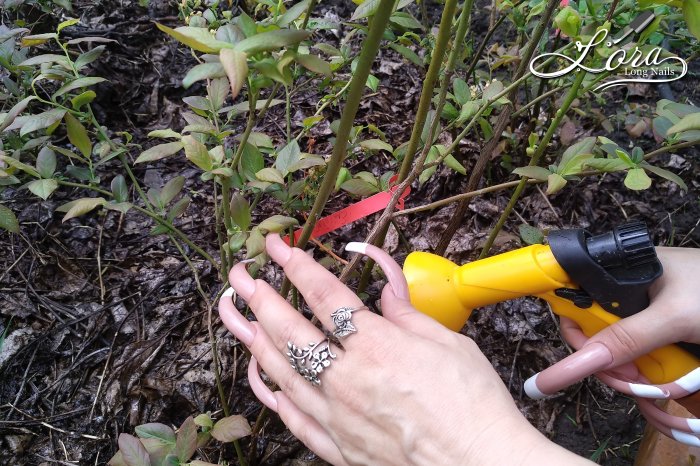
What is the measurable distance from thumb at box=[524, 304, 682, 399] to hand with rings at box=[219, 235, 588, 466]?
0.24m

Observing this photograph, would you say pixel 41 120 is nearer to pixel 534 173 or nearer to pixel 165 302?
pixel 165 302

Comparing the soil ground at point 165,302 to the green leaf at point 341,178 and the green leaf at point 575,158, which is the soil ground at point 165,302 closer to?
the green leaf at point 341,178

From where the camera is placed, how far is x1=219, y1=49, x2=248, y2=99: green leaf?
52 centimetres

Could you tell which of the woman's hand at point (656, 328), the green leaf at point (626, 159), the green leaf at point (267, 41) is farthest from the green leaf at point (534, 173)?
the green leaf at point (267, 41)

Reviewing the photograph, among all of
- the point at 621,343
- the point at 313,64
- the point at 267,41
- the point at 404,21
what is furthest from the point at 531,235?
the point at 267,41

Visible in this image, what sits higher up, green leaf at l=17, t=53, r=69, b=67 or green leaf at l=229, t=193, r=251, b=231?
green leaf at l=17, t=53, r=69, b=67

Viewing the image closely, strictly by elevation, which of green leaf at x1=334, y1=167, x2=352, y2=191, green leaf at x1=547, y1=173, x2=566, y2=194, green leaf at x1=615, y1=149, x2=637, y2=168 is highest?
green leaf at x1=615, y1=149, x2=637, y2=168

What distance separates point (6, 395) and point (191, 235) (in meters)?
0.65

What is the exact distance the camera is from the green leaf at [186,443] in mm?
916

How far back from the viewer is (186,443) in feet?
3.02

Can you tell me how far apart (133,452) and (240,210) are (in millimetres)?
470

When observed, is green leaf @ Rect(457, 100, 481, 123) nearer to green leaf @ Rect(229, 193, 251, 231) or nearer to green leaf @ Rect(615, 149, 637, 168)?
green leaf @ Rect(615, 149, 637, 168)

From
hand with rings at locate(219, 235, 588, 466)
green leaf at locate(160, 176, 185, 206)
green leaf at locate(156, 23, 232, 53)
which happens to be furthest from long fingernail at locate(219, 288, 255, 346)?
green leaf at locate(156, 23, 232, 53)

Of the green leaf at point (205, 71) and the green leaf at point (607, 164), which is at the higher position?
the green leaf at point (205, 71)
